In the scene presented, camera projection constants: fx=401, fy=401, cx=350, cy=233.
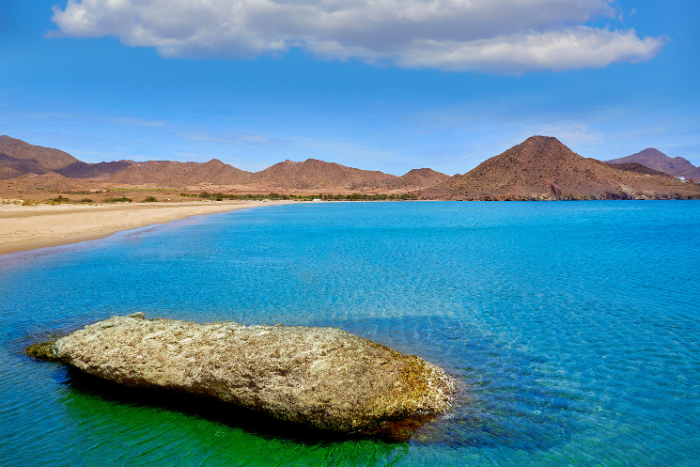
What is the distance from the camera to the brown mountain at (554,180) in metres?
125

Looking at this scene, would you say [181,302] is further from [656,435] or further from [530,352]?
[656,435]

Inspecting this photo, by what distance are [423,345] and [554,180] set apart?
13889 cm

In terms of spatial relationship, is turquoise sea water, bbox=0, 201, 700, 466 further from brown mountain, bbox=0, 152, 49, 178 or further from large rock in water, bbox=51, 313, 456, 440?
brown mountain, bbox=0, 152, 49, 178

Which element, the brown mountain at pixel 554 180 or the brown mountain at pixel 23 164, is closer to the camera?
the brown mountain at pixel 554 180

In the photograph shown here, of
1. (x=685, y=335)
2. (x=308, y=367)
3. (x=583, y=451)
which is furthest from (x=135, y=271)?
(x=685, y=335)

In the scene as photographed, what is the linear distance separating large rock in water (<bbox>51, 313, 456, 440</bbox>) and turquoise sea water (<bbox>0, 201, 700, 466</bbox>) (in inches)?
12.3

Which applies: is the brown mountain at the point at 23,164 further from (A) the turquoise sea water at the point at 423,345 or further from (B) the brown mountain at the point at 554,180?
(A) the turquoise sea water at the point at 423,345

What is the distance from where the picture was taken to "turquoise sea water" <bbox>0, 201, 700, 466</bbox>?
5.15 m

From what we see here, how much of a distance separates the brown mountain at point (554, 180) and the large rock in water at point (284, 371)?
132633 millimetres

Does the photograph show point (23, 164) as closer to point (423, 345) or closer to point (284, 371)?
point (423, 345)

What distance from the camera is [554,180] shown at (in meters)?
130

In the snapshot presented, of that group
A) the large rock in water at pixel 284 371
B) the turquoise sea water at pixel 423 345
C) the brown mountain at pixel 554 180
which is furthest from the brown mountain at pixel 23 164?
the large rock in water at pixel 284 371

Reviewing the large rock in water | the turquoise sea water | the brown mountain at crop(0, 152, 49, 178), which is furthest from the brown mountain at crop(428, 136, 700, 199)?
the brown mountain at crop(0, 152, 49, 178)

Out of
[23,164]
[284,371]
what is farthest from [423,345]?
[23,164]
